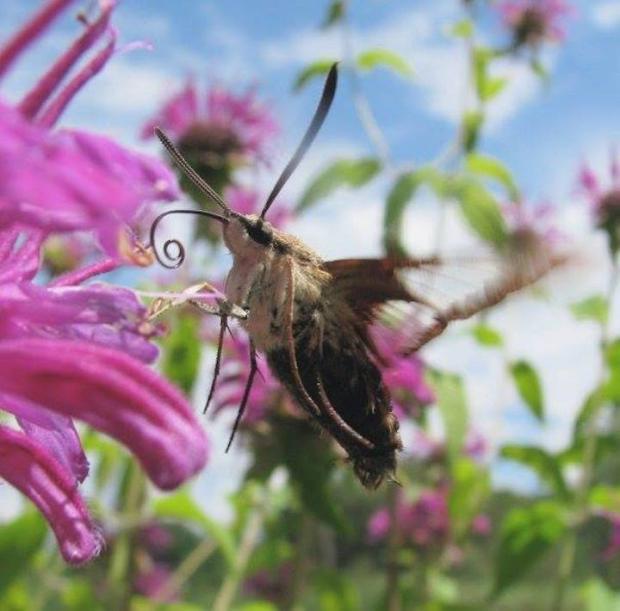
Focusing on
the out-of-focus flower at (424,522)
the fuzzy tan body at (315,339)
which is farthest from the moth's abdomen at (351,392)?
the out-of-focus flower at (424,522)

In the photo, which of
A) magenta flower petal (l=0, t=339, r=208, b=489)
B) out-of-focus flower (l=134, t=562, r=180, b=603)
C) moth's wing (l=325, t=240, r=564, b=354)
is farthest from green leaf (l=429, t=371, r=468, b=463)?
out-of-focus flower (l=134, t=562, r=180, b=603)

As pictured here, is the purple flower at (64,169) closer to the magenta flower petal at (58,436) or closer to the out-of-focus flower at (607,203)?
the magenta flower petal at (58,436)

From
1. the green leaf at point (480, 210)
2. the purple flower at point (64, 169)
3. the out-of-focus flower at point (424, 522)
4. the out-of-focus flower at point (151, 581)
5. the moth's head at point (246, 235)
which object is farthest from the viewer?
the out-of-focus flower at point (151, 581)

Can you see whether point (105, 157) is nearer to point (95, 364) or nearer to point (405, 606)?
point (95, 364)

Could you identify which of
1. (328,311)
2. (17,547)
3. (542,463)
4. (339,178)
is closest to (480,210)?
(339,178)

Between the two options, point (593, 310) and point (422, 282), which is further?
point (593, 310)

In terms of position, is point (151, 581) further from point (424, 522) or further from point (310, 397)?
point (310, 397)

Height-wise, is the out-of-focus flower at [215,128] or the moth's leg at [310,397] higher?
the out-of-focus flower at [215,128]
